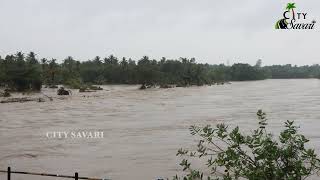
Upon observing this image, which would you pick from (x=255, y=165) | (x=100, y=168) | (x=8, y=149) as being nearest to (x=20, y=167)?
(x=100, y=168)

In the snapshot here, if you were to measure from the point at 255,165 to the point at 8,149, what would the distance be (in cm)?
1646

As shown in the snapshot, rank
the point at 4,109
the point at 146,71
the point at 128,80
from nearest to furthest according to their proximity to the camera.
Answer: the point at 4,109 → the point at 146,71 → the point at 128,80

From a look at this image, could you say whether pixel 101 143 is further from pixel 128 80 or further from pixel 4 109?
pixel 128 80

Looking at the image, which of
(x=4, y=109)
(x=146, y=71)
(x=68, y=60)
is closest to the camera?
(x=4, y=109)

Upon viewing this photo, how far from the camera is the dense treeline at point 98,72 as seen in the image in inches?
2435

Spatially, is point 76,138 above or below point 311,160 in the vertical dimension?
below

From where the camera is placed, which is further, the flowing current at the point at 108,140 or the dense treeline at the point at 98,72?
the dense treeline at the point at 98,72

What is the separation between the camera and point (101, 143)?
822 inches

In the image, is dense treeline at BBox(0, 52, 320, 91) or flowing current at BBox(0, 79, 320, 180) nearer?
flowing current at BBox(0, 79, 320, 180)

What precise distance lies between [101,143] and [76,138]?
6.92ft

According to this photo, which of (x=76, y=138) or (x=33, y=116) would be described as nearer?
(x=76, y=138)

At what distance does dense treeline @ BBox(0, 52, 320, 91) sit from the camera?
61844 millimetres

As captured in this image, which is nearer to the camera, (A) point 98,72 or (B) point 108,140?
(B) point 108,140

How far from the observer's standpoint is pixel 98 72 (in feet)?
A: 327
